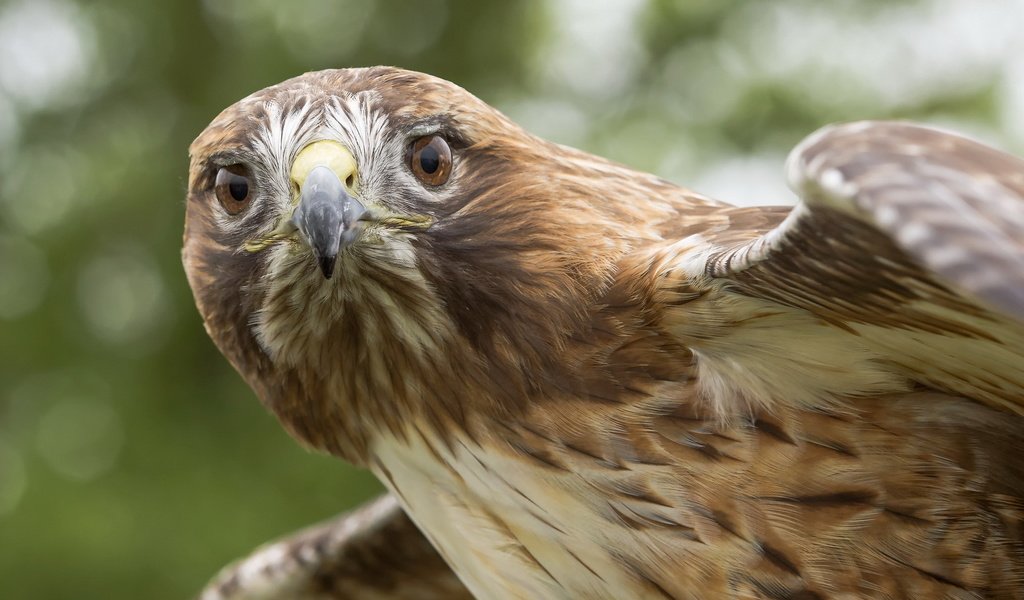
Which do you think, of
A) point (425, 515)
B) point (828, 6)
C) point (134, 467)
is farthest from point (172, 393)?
point (425, 515)

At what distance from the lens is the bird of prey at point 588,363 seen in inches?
107

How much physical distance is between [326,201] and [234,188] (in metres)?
0.41

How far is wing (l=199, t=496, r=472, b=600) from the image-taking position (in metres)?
4.26

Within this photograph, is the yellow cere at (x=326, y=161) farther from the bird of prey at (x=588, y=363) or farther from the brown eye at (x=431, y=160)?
the brown eye at (x=431, y=160)

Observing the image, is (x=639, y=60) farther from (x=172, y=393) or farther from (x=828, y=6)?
(x=172, y=393)

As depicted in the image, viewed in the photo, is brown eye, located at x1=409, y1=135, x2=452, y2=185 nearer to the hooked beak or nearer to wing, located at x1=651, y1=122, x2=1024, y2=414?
the hooked beak

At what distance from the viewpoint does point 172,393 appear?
939cm

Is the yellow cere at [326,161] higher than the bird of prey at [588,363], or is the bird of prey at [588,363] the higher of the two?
the yellow cere at [326,161]

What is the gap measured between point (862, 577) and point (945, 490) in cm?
25

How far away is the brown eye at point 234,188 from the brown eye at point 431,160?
0.38m

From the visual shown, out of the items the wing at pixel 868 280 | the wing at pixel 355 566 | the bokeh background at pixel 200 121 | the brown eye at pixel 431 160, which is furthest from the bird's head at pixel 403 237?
the bokeh background at pixel 200 121

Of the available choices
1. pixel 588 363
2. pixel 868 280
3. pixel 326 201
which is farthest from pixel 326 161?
pixel 868 280

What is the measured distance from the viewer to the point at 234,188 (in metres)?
2.99

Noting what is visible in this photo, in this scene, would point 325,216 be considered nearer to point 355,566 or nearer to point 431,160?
point 431,160
